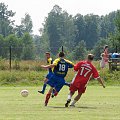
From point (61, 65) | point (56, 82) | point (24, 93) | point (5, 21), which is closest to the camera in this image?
point (61, 65)

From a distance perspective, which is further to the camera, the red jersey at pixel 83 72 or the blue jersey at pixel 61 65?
the blue jersey at pixel 61 65

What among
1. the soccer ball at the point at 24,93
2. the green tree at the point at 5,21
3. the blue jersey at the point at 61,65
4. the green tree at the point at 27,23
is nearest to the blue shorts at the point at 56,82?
the blue jersey at the point at 61,65

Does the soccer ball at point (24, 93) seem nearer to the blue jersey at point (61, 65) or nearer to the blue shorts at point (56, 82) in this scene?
the blue shorts at point (56, 82)

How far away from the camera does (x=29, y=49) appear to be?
5369 cm

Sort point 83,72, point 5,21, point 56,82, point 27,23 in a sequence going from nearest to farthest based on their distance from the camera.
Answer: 1. point 83,72
2. point 56,82
3. point 5,21
4. point 27,23

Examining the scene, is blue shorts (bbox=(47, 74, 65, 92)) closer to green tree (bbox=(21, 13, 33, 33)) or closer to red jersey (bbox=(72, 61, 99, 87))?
red jersey (bbox=(72, 61, 99, 87))

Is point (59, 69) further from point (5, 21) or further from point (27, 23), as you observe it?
point (27, 23)

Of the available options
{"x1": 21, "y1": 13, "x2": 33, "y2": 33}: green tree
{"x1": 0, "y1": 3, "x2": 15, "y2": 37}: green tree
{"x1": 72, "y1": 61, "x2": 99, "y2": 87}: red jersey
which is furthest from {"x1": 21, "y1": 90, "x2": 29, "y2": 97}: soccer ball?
{"x1": 21, "y1": 13, "x2": 33, "y2": 33}: green tree

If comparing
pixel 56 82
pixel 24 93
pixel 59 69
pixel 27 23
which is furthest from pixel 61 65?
pixel 27 23

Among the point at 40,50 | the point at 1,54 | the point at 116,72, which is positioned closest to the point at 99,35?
the point at 40,50

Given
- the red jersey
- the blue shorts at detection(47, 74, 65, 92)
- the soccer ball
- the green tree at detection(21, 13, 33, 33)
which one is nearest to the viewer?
the red jersey

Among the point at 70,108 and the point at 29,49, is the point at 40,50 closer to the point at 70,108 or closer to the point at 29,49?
the point at 29,49

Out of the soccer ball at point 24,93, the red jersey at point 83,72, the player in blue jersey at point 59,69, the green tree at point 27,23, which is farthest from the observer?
the green tree at point 27,23

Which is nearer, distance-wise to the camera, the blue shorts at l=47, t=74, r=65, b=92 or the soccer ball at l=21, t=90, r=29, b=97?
the blue shorts at l=47, t=74, r=65, b=92
